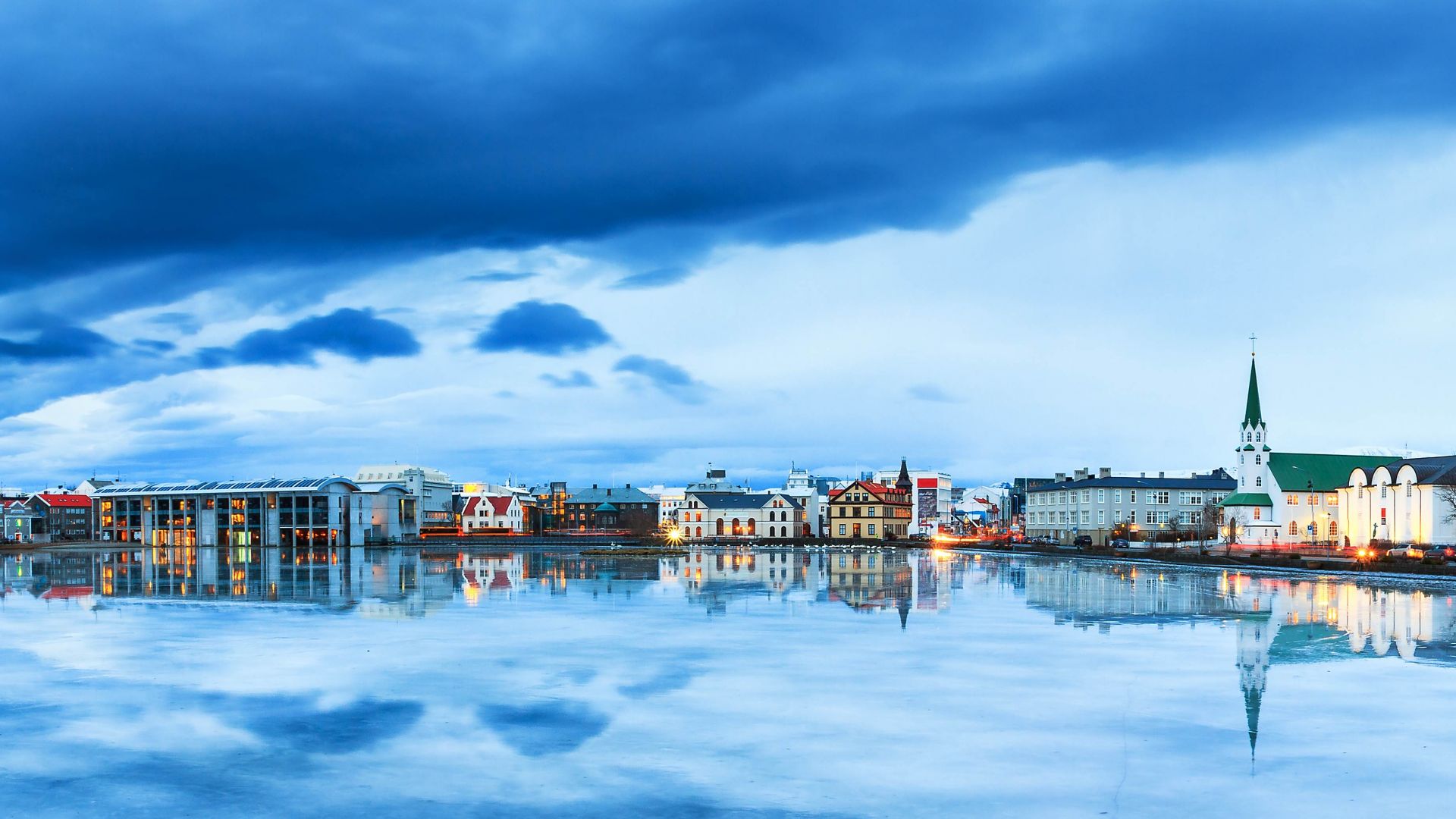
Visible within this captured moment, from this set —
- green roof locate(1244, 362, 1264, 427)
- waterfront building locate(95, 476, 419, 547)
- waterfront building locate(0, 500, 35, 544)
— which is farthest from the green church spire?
waterfront building locate(0, 500, 35, 544)

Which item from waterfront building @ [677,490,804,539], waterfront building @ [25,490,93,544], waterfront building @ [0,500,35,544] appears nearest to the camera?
waterfront building @ [677,490,804,539]

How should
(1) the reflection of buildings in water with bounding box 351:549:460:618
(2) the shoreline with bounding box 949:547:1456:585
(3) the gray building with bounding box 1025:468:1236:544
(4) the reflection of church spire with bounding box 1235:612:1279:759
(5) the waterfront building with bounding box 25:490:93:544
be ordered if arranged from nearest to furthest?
1. (4) the reflection of church spire with bounding box 1235:612:1279:759
2. (1) the reflection of buildings in water with bounding box 351:549:460:618
3. (2) the shoreline with bounding box 949:547:1456:585
4. (3) the gray building with bounding box 1025:468:1236:544
5. (5) the waterfront building with bounding box 25:490:93:544

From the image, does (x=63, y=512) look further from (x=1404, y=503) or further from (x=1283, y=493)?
(x=1404, y=503)

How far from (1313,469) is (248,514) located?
113407 mm

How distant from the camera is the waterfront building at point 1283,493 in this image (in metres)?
105

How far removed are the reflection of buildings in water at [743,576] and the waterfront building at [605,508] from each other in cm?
8351

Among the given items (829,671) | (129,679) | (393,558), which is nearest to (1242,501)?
(393,558)

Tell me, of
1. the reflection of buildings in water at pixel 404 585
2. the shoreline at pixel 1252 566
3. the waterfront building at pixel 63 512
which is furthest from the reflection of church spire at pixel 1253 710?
the waterfront building at pixel 63 512

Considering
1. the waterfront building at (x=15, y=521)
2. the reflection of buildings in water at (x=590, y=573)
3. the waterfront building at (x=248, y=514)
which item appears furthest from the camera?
the waterfront building at (x=15, y=521)

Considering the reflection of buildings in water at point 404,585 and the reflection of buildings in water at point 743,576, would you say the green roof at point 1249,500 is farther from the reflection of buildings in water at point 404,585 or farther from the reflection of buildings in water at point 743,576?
the reflection of buildings in water at point 404,585

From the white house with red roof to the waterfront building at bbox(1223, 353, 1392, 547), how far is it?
315 ft

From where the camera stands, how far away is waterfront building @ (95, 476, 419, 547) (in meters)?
135

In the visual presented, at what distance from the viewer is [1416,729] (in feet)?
52.5

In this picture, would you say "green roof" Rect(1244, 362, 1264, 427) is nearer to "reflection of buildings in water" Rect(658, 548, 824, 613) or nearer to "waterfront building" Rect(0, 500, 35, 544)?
"reflection of buildings in water" Rect(658, 548, 824, 613)
